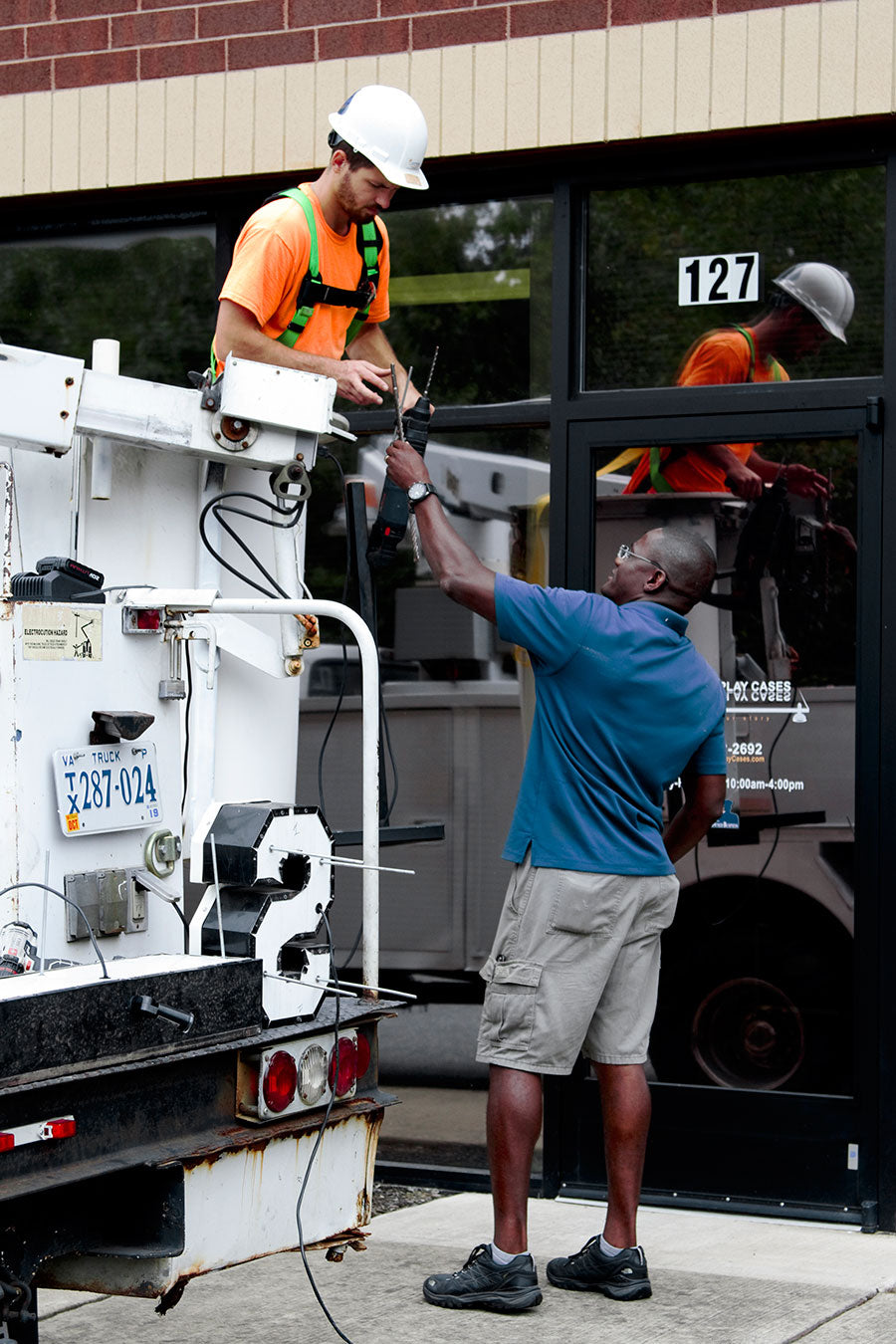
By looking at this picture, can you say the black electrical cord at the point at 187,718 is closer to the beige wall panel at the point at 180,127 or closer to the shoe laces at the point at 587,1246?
the shoe laces at the point at 587,1246

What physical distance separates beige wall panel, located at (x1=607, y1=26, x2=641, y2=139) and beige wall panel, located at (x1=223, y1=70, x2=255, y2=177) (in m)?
1.29

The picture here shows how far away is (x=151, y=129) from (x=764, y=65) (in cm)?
219

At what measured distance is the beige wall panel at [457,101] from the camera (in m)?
6.12

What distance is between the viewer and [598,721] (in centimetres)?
479

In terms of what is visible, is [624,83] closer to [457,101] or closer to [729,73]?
[729,73]

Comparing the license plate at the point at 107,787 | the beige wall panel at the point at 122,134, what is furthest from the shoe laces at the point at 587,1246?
the beige wall panel at the point at 122,134

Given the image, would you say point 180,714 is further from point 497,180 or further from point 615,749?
point 497,180

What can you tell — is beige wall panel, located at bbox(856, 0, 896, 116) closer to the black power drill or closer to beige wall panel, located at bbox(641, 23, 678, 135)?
beige wall panel, located at bbox(641, 23, 678, 135)

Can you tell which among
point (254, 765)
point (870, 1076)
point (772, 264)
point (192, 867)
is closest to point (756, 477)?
point (772, 264)

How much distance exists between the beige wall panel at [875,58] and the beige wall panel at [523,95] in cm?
105

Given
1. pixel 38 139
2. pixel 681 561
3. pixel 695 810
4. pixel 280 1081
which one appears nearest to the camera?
pixel 280 1081

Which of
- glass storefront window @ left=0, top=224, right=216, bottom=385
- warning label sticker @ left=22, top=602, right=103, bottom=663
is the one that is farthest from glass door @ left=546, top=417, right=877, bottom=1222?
warning label sticker @ left=22, top=602, right=103, bottom=663

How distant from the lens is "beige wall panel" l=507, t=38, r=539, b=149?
6035 millimetres

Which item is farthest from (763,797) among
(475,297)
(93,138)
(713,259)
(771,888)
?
(93,138)
